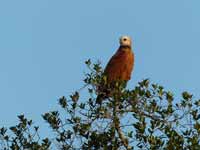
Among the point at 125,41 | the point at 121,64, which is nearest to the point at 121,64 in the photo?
the point at 121,64

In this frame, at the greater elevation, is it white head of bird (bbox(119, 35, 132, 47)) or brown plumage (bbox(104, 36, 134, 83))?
white head of bird (bbox(119, 35, 132, 47))

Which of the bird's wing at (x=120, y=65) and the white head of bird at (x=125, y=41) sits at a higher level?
the white head of bird at (x=125, y=41)

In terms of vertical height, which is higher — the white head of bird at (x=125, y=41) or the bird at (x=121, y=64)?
the white head of bird at (x=125, y=41)

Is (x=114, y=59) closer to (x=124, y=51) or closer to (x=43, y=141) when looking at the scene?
(x=124, y=51)

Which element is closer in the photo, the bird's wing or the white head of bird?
the bird's wing

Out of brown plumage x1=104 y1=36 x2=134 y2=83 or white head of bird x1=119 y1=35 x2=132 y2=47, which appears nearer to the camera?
brown plumage x1=104 y1=36 x2=134 y2=83

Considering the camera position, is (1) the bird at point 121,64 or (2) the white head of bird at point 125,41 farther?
(2) the white head of bird at point 125,41

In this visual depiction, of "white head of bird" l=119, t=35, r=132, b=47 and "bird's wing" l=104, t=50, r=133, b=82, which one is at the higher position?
"white head of bird" l=119, t=35, r=132, b=47

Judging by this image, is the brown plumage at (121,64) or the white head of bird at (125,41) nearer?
the brown plumage at (121,64)

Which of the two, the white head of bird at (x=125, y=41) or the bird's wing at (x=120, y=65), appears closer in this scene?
the bird's wing at (x=120, y=65)

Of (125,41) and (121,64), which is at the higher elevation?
(125,41)

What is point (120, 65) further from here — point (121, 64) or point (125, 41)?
point (125, 41)

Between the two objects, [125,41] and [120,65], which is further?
[125,41]

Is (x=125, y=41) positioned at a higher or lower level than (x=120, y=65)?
higher
